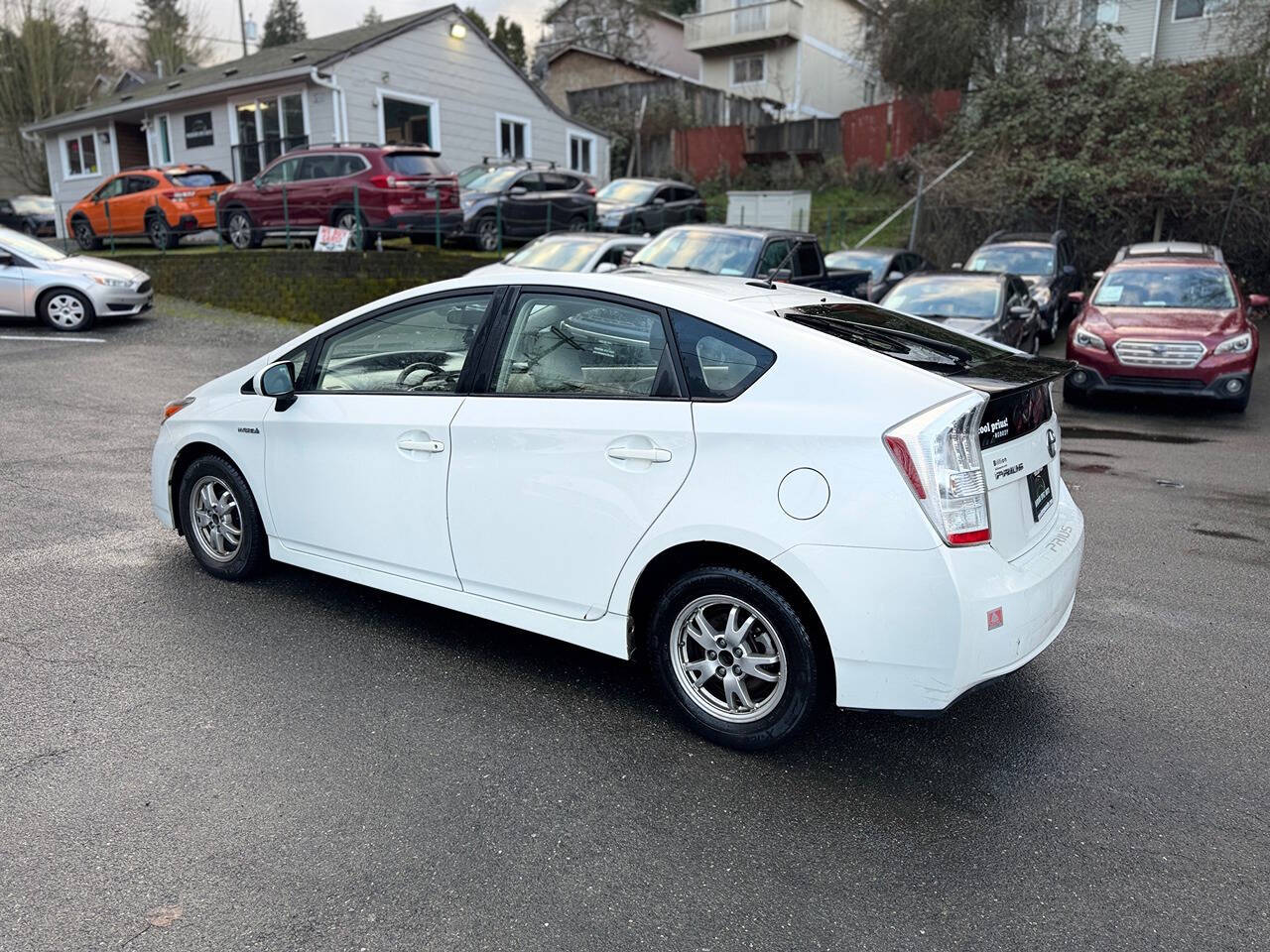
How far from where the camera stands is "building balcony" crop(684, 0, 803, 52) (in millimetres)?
35812

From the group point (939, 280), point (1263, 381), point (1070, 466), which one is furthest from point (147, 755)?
point (1263, 381)

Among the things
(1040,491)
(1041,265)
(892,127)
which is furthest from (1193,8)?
(1040,491)

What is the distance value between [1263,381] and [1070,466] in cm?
621

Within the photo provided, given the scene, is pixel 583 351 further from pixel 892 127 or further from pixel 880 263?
pixel 892 127

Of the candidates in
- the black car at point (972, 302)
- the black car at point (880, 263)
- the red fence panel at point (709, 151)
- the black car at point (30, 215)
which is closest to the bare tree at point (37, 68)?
the black car at point (30, 215)

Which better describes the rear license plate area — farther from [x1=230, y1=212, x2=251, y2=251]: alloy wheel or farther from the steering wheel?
[x1=230, y1=212, x2=251, y2=251]: alloy wheel

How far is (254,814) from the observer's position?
3.07 meters

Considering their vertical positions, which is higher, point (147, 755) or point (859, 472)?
point (859, 472)

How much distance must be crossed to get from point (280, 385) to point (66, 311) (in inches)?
473

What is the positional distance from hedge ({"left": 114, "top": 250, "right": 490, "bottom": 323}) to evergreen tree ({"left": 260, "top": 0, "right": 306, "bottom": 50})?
2844 inches

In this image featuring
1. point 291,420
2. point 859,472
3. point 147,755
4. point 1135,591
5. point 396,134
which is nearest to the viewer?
point 859,472

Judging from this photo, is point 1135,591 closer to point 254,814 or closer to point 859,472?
point 859,472

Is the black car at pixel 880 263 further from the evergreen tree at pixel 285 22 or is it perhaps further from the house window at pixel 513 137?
the evergreen tree at pixel 285 22

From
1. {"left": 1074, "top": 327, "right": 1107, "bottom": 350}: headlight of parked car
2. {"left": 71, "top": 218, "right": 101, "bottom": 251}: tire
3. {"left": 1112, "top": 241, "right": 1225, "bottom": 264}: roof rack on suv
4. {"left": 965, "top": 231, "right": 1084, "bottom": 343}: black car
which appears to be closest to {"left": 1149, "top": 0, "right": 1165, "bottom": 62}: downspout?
{"left": 965, "top": 231, "right": 1084, "bottom": 343}: black car
